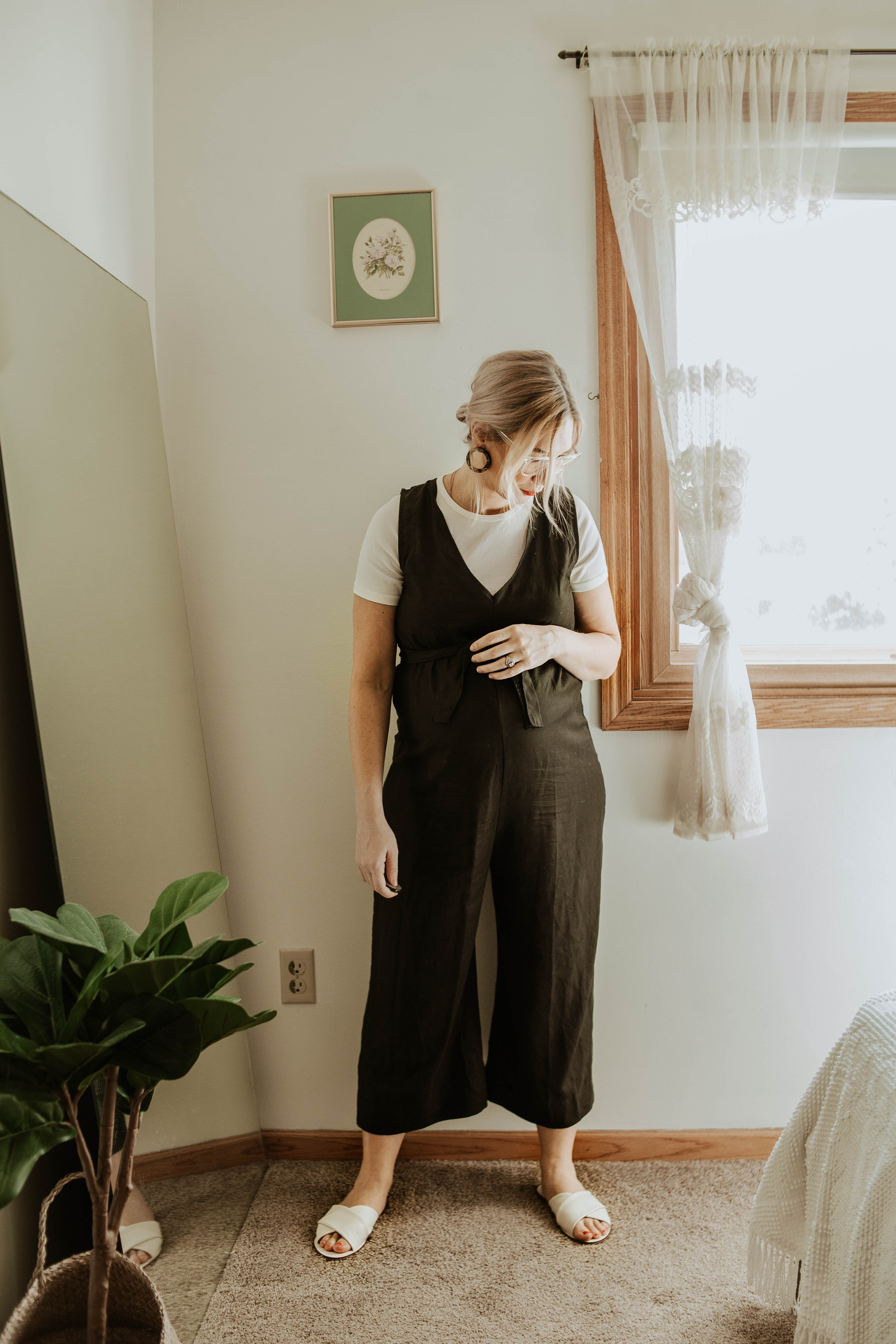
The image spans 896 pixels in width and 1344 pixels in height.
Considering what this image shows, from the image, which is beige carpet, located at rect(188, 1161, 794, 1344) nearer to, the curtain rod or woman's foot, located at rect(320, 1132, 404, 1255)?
woman's foot, located at rect(320, 1132, 404, 1255)

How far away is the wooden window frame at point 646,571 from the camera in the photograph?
170 centimetres

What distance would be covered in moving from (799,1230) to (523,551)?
1168 millimetres

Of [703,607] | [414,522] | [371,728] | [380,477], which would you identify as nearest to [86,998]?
[371,728]

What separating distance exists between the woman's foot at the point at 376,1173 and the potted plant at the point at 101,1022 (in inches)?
25.8

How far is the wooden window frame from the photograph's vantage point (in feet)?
5.58

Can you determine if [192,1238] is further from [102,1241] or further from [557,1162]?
[557,1162]

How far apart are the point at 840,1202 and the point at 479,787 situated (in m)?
0.80

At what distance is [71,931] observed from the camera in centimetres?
95

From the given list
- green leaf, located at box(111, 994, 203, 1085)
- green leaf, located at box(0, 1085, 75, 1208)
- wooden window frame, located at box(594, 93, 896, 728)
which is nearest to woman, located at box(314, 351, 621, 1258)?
wooden window frame, located at box(594, 93, 896, 728)

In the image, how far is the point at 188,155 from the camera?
67.8 inches

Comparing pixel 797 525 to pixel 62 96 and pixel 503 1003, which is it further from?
pixel 62 96

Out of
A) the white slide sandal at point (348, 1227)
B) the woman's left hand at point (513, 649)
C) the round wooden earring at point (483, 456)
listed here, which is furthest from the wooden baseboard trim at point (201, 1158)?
the round wooden earring at point (483, 456)

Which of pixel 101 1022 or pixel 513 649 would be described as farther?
pixel 513 649

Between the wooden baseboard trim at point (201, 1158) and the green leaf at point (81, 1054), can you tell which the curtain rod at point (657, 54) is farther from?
the wooden baseboard trim at point (201, 1158)
